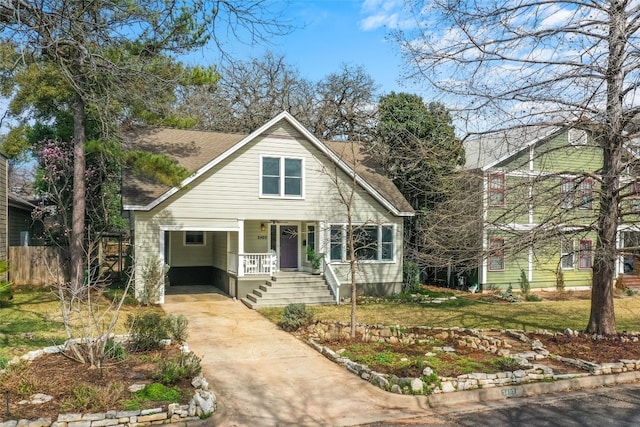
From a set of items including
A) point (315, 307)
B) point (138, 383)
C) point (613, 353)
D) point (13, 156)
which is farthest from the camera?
point (13, 156)

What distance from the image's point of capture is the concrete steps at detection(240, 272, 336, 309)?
15922 millimetres

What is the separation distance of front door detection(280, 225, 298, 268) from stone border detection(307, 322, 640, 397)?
758 centimetres

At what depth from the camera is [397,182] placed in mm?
22328

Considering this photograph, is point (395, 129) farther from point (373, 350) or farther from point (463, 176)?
point (373, 350)

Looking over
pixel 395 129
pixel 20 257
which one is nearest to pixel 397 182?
pixel 395 129

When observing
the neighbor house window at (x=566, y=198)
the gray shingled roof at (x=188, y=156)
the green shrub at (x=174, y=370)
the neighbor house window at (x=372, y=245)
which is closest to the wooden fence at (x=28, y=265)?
the gray shingled roof at (x=188, y=156)

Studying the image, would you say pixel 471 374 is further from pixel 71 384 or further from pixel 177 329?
pixel 71 384

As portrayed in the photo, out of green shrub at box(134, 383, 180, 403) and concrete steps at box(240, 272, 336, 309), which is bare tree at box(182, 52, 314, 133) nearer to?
concrete steps at box(240, 272, 336, 309)

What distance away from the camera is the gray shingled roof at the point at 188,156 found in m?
16.5

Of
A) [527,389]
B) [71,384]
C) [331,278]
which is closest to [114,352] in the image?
[71,384]

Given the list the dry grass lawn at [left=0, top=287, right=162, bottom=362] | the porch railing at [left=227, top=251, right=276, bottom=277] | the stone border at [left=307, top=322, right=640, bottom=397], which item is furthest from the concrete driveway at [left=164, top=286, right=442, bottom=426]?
the porch railing at [left=227, top=251, right=276, bottom=277]

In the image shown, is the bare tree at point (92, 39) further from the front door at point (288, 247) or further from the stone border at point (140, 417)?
the front door at point (288, 247)

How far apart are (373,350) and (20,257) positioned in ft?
47.1

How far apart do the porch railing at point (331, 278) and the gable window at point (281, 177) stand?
8.84ft
